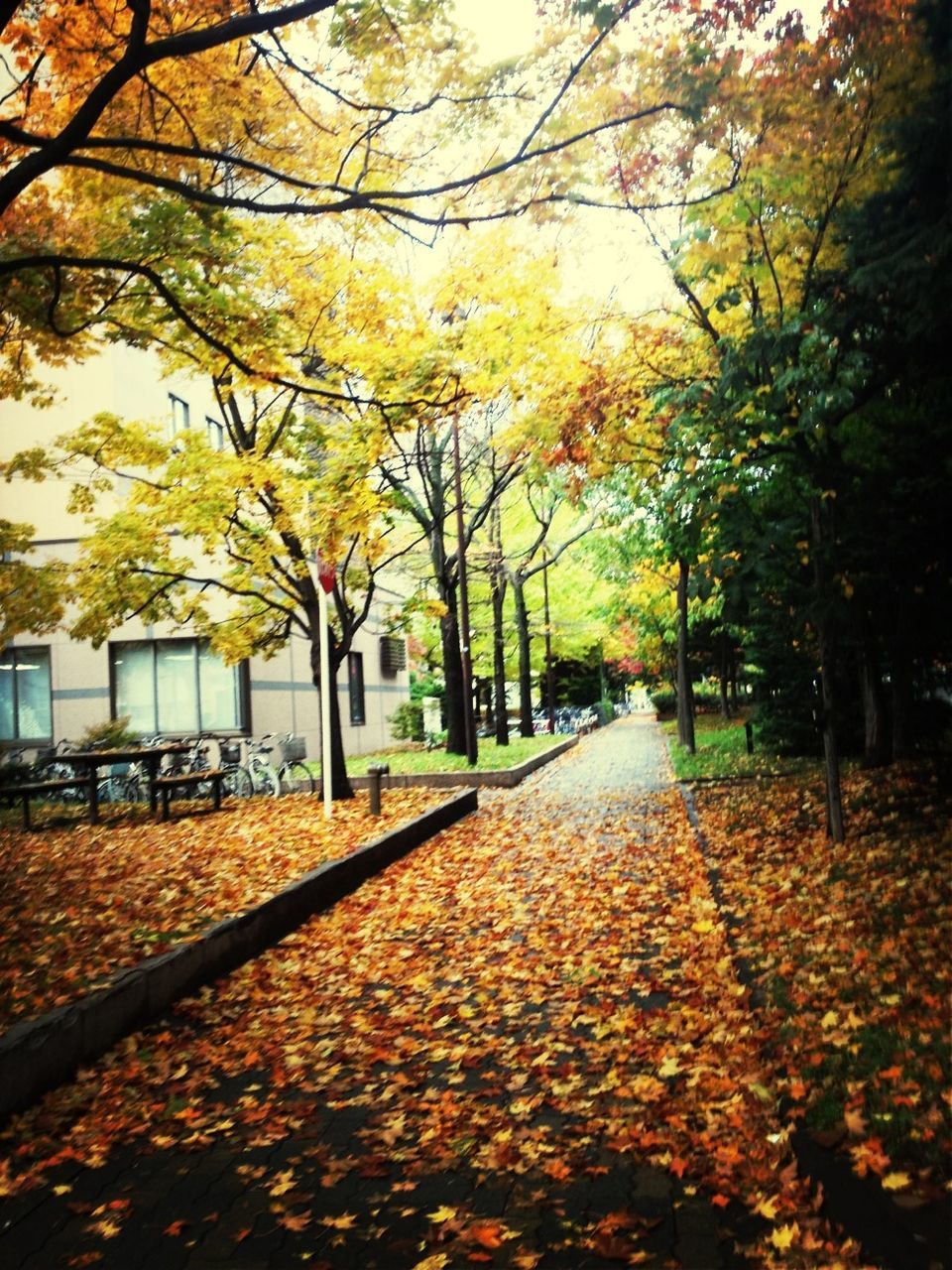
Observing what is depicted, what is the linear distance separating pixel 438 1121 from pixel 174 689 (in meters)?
20.1

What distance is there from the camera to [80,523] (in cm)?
2289

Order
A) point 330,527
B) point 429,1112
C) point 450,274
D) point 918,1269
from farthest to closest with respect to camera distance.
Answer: point 450,274, point 330,527, point 429,1112, point 918,1269

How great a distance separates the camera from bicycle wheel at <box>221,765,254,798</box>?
61.0 feet

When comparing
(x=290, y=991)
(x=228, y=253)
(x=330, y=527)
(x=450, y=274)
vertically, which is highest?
(x=450, y=274)

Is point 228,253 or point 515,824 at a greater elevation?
point 228,253

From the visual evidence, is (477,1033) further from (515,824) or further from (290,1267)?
(515,824)

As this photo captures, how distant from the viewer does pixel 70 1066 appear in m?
5.21

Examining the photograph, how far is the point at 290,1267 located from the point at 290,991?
3540 millimetres

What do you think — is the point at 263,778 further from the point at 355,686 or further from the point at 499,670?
the point at 499,670

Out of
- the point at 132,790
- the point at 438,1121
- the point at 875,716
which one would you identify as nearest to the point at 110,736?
the point at 132,790

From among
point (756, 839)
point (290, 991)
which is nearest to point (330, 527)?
point (756, 839)

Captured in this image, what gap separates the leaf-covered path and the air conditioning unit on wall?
24795mm

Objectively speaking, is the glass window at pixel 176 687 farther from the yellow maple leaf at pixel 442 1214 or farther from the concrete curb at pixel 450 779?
the yellow maple leaf at pixel 442 1214

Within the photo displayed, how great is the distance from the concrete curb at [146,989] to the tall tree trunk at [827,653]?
4.82m
